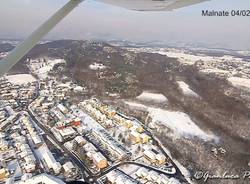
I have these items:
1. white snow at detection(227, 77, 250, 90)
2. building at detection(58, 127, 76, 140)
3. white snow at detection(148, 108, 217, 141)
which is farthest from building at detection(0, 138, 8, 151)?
white snow at detection(227, 77, 250, 90)

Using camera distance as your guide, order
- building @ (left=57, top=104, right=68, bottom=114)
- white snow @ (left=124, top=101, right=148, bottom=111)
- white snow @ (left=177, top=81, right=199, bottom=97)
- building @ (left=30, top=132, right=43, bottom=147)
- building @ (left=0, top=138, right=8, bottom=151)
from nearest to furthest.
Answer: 1. building @ (left=0, top=138, right=8, bottom=151)
2. building @ (left=30, top=132, right=43, bottom=147)
3. white snow @ (left=124, top=101, right=148, bottom=111)
4. building @ (left=57, top=104, right=68, bottom=114)
5. white snow @ (left=177, top=81, right=199, bottom=97)

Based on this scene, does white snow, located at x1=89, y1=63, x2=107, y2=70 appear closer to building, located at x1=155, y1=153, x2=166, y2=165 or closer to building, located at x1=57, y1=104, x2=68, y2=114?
building, located at x1=57, y1=104, x2=68, y2=114

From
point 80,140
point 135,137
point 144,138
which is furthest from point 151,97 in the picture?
point 80,140

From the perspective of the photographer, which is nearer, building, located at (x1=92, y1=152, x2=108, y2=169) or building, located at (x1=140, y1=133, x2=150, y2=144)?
building, located at (x1=92, y1=152, x2=108, y2=169)

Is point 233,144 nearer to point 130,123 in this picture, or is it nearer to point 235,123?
point 235,123

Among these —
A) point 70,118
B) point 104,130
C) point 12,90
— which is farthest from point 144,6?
point 12,90

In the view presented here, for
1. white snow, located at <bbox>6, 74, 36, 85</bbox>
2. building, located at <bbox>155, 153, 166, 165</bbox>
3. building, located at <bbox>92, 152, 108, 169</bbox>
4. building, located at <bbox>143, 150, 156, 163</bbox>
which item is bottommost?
building, located at <bbox>155, 153, 166, 165</bbox>
